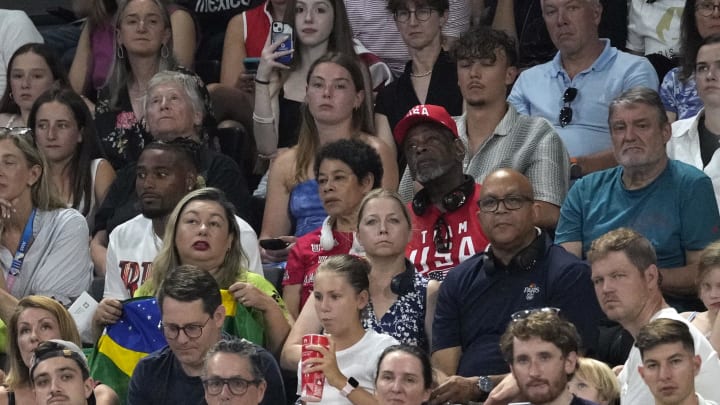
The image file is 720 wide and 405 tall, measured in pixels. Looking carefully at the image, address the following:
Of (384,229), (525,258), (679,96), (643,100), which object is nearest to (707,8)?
(679,96)

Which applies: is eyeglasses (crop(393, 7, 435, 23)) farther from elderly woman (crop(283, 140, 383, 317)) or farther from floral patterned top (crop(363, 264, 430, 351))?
floral patterned top (crop(363, 264, 430, 351))

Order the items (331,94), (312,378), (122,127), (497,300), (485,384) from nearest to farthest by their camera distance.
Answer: (312,378) → (485,384) → (497,300) → (331,94) → (122,127)

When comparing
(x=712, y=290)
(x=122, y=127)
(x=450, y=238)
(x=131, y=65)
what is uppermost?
(x=131, y=65)

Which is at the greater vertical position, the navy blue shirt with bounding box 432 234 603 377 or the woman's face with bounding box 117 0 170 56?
the woman's face with bounding box 117 0 170 56

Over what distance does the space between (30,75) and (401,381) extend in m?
3.93

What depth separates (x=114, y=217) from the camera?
8961mm

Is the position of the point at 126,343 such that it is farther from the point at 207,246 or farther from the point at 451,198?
the point at 451,198

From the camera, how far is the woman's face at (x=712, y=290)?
7012mm

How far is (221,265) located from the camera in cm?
799

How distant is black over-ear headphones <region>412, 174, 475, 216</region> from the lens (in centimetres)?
801

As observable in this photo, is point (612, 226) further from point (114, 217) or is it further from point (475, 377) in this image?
point (114, 217)

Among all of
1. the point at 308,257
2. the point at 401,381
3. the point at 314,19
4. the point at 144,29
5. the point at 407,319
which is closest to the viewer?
the point at 401,381

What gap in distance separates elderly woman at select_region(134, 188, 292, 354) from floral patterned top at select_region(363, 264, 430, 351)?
1.53ft

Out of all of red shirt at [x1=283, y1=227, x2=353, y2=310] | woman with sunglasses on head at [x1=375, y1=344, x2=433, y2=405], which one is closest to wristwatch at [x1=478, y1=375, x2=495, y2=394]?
woman with sunglasses on head at [x1=375, y1=344, x2=433, y2=405]
